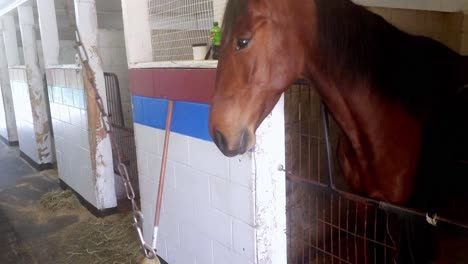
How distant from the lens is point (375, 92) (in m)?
1.38

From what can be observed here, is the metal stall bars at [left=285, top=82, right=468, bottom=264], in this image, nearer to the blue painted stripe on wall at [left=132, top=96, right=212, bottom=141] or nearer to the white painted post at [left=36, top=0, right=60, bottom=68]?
the blue painted stripe on wall at [left=132, top=96, right=212, bottom=141]

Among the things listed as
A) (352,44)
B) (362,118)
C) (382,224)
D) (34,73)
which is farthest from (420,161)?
(34,73)

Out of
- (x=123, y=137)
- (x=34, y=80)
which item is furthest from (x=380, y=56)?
(x=34, y=80)

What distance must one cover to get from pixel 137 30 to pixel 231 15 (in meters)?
1.19

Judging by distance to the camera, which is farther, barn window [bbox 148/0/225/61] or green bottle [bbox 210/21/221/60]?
barn window [bbox 148/0/225/61]

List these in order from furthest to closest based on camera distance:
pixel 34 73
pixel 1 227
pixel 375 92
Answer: pixel 34 73 < pixel 1 227 < pixel 375 92

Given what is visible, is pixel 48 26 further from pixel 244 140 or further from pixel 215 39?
pixel 244 140

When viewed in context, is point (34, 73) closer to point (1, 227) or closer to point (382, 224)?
point (1, 227)

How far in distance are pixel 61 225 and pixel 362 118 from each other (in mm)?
2766

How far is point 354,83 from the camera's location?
4.39 feet

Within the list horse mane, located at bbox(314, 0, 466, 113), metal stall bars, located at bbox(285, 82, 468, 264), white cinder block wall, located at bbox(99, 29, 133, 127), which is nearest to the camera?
horse mane, located at bbox(314, 0, 466, 113)

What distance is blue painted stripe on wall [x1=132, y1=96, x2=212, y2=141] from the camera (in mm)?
1707

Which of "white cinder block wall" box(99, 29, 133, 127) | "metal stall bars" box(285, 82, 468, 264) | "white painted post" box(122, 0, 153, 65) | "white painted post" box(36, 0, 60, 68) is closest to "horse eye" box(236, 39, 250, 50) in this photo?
"metal stall bars" box(285, 82, 468, 264)

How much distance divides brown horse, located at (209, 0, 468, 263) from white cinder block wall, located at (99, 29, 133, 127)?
311 centimetres
